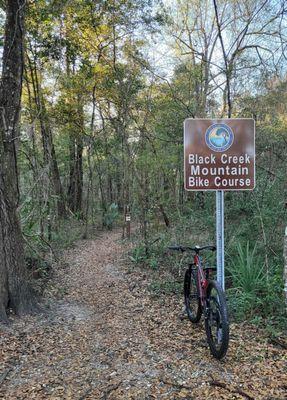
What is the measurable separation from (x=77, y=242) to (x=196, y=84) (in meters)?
7.23

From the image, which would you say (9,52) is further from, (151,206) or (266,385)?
(151,206)

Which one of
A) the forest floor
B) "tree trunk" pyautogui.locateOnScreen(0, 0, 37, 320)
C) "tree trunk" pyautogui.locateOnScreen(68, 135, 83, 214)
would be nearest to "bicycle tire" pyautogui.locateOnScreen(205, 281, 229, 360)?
the forest floor

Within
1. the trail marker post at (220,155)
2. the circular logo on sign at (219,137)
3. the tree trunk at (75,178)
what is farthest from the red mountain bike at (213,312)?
the tree trunk at (75,178)

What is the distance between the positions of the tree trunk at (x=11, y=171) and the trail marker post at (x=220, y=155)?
2.54 metres

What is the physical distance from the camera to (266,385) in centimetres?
297

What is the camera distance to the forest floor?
117 inches

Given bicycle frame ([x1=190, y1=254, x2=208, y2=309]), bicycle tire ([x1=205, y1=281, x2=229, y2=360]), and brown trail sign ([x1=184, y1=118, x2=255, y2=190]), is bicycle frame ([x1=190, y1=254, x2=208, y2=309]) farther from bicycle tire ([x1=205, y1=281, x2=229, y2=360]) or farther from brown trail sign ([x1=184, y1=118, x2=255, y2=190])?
brown trail sign ([x1=184, y1=118, x2=255, y2=190])

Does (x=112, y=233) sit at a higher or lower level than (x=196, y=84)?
lower

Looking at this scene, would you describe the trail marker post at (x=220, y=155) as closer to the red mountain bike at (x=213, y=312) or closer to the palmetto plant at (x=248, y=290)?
the red mountain bike at (x=213, y=312)

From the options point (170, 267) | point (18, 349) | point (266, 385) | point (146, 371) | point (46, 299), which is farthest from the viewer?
point (170, 267)

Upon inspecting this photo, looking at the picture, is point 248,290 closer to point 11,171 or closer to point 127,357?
point 127,357

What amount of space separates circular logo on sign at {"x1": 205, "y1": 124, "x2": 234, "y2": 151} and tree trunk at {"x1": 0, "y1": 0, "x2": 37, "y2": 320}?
2790mm

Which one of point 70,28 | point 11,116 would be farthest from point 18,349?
point 70,28

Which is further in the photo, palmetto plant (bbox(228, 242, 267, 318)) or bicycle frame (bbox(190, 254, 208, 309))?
palmetto plant (bbox(228, 242, 267, 318))
